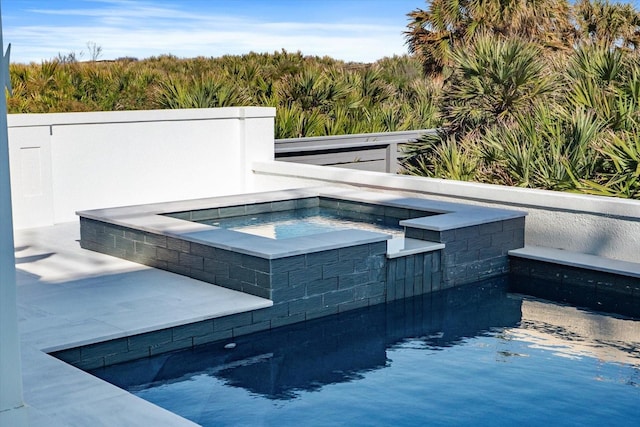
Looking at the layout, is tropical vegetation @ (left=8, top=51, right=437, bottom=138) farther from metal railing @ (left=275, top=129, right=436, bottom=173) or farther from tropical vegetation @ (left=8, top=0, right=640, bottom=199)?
metal railing @ (left=275, top=129, right=436, bottom=173)

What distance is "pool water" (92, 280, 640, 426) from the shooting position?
5.23m

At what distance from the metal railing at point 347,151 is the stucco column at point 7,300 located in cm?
963

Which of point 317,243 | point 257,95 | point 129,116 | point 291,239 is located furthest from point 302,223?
point 257,95

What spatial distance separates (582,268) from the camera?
8.38m

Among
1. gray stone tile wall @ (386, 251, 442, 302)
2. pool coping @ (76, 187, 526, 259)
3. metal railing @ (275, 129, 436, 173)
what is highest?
metal railing @ (275, 129, 436, 173)

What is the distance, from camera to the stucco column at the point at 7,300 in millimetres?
3350

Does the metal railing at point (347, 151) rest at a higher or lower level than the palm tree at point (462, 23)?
lower

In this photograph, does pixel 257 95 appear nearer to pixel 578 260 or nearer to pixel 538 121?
pixel 538 121

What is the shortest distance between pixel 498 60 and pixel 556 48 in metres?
17.4

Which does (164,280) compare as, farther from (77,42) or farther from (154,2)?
(154,2)

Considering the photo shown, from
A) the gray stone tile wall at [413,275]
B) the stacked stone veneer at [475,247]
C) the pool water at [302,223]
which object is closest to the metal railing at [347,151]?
the pool water at [302,223]

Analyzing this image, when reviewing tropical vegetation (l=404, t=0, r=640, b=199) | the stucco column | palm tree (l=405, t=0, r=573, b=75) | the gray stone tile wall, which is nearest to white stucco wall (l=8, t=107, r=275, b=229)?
tropical vegetation (l=404, t=0, r=640, b=199)

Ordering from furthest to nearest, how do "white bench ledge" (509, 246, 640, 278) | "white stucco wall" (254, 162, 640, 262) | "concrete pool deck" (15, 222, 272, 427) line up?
1. "white stucco wall" (254, 162, 640, 262)
2. "white bench ledge" (509, 246, 640, 278)
3. "concrete pool deck" (15, 222, 272, 427)

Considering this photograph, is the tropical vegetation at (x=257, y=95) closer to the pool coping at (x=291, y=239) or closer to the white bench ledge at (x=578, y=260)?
the pool coping at (x=291, y=239)
